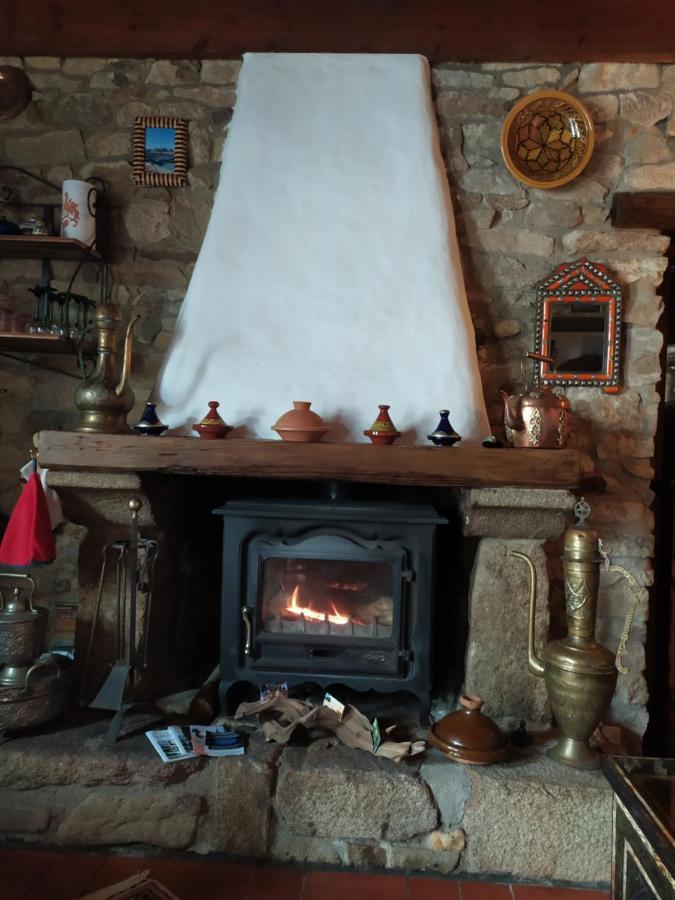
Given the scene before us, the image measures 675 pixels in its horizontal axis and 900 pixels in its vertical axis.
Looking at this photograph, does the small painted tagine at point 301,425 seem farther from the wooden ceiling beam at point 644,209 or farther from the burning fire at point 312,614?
the wooden ceiling beam at point 644,209

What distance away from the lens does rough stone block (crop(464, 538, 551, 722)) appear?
200cm

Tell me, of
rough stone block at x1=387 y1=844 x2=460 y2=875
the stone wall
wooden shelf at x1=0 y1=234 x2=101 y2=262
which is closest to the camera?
rough stone block at x1=387 y1=844 x2=460 y2=875

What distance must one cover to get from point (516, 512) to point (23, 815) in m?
1.74

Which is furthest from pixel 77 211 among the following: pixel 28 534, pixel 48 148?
pixel 28 534

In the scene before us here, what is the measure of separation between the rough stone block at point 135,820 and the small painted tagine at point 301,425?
1.10 m

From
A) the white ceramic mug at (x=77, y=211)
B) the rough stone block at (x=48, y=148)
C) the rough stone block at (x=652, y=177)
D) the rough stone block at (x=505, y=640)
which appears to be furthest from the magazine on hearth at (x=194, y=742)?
the rough stone block at (x=652, y=177)

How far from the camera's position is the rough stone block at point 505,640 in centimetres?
200

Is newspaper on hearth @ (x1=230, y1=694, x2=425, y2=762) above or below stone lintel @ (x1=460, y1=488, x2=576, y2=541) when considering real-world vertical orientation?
below

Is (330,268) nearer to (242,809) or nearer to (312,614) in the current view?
(312,614)

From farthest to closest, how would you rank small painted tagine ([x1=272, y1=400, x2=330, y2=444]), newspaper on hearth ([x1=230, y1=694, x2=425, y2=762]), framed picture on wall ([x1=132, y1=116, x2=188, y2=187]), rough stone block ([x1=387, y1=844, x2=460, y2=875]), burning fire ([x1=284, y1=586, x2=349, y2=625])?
framed picture on wall ([x1=132, y1=116, x2=188, y2=187]), burning fire ([x1=284, y1=586, x2=349, y2=625]), small painted tagine ([x1=272, y1=400, x2=330, y2=444]), newspaper on hearth ([x1=230, y1=694, x2=425, y2=762]), rough stone block ([x1=387, y1=844, x2=460, y2=875])

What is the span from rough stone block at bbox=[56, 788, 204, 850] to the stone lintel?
1184 millimetres

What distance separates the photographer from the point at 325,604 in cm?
212

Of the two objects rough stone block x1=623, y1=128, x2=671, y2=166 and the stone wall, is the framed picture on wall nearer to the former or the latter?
the stone wall

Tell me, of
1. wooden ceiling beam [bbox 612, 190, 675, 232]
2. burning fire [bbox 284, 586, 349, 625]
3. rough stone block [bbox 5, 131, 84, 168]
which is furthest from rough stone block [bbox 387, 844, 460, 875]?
rough stone block [bbox 5, 131, 84, 168]
